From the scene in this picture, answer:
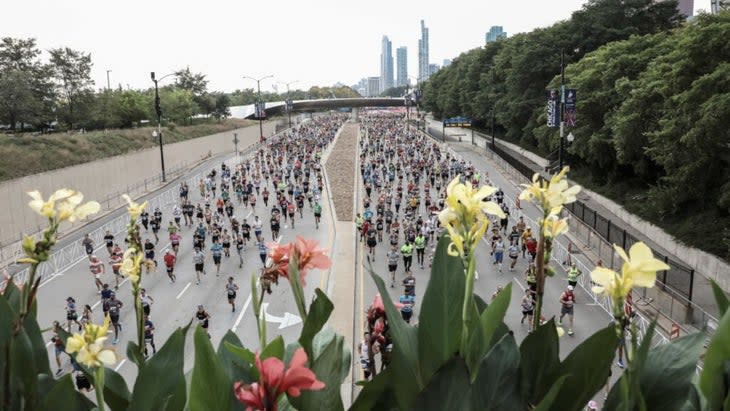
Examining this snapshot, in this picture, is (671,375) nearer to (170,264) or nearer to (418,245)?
(170,264)

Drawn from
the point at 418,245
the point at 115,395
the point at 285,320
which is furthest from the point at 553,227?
the point at 418,245

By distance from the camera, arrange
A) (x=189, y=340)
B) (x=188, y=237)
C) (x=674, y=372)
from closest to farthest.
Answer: (x=674, y=372)
(x=189, y=340)
(x=188, y=237)

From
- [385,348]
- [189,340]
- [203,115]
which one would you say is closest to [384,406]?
[385,348]

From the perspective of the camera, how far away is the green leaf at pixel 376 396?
3.01 m

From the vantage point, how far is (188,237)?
2783 centimetres

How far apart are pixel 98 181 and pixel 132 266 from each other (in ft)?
124

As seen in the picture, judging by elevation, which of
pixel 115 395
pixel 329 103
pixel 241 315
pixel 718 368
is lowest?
pixel 241 315

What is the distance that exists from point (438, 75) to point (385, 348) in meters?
114

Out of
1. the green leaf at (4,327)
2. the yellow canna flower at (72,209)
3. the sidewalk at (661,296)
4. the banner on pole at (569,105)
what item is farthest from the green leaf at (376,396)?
the banner on pole at (569,105)

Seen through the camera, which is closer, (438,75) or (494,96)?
(494,96)

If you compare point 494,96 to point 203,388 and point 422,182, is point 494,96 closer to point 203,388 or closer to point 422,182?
point 422,182

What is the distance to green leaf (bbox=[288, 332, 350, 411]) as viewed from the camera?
2.76m

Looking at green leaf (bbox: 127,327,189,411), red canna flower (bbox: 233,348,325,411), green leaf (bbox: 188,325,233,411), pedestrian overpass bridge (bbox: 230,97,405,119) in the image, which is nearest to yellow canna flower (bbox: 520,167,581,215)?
red canna flower (bbox: 233,348,325,411)

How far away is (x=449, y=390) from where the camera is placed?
2.53 meters
